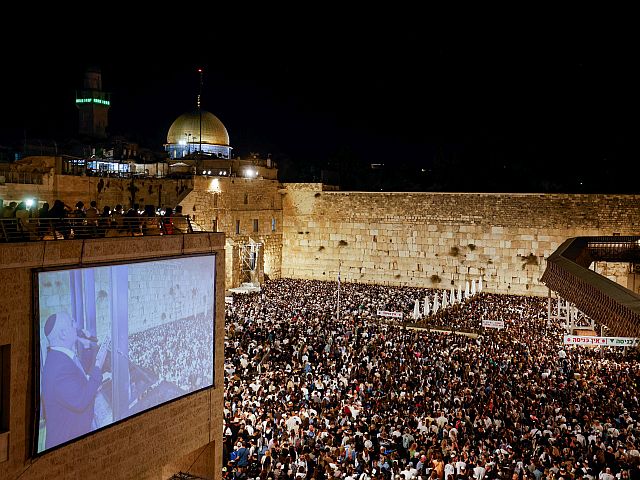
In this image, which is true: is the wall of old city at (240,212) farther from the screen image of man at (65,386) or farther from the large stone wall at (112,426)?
the screen image of man at (65,386)

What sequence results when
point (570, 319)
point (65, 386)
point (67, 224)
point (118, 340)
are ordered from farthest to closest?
1. point (570, 319)
2. point (67, 224)
3. point (118, 340)
4. point (65, 386)

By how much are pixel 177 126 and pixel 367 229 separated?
574 inches

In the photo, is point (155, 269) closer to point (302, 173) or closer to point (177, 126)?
point (177, 126)

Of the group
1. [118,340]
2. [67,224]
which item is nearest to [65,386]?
[118,340]

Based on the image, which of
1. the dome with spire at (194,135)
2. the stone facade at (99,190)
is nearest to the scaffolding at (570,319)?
the stone facade at (99,190)

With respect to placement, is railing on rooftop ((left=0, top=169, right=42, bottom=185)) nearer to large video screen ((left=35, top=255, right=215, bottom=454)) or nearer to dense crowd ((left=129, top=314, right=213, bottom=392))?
large video screen ((left=35, top=255, right=215, bottom=454))

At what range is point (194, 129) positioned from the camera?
37.9 m

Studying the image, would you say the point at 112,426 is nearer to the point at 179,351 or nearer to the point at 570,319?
the point at 179,351

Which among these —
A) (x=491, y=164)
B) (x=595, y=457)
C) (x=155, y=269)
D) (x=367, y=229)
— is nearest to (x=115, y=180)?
(x=367, y=229)

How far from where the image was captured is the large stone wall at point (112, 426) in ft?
20.3

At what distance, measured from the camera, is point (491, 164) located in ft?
159

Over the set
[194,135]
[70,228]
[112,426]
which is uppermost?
[194,135]

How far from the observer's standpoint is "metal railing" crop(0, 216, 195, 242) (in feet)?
22.2

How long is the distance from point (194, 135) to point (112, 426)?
3210 centimetres
